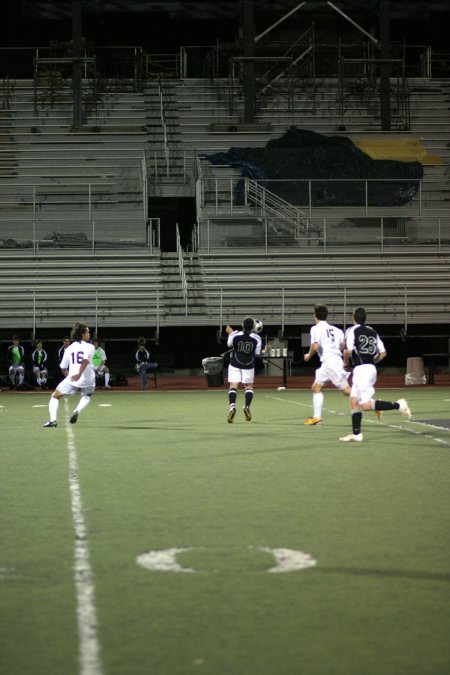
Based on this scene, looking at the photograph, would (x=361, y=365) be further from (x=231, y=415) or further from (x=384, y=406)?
(x=231, y=415)

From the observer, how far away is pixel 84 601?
5.99 m

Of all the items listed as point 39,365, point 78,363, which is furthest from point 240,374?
point 39,365

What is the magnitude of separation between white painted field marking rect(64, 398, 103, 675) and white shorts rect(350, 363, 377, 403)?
229 inches

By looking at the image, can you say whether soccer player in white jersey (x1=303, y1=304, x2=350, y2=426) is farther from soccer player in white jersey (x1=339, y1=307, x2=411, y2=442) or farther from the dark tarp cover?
the dark tarp cover

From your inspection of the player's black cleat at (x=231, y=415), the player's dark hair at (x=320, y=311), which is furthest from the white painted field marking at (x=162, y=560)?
the player's black cleat at (x=231, y=415)

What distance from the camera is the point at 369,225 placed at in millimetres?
38750

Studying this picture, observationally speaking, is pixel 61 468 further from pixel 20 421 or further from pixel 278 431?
pixel 20 421

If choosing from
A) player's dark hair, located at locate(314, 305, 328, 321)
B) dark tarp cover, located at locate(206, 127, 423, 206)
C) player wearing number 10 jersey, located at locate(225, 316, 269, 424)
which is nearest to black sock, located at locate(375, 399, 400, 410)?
player's dark hair, located at locate(314, 305, 328, 321)

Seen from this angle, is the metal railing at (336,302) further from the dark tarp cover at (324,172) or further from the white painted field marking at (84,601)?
the white painted field marking at (84,601)

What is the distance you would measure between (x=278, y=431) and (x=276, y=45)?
32187 mm

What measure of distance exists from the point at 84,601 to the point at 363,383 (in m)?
9.24

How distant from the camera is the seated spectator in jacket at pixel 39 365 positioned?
31609 millimetres

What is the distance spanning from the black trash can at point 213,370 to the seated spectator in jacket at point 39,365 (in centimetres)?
458

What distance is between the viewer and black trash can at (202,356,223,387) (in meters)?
31.7
